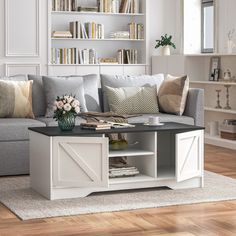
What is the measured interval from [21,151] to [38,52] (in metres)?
3.10

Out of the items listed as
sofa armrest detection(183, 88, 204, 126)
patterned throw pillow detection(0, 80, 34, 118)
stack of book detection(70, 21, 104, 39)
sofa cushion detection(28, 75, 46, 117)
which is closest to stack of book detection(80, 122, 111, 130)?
patterned throw pillow detection(0, 80, 34, 118)

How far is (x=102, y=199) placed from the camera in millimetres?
5191

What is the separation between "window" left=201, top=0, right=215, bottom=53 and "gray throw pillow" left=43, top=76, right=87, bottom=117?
123 inches

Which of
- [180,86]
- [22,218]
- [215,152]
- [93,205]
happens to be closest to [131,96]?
[180,86]

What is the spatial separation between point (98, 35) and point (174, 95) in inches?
106

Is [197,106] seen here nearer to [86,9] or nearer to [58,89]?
[58,89]

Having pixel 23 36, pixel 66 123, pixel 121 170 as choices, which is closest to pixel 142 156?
pixel 121 170

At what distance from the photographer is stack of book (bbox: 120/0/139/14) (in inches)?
376

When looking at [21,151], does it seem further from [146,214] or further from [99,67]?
[99,67]

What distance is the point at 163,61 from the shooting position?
31.0ft

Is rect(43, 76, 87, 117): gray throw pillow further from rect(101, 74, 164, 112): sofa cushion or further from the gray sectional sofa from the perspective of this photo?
rect(101, 74, 164, 112): sofa cushion

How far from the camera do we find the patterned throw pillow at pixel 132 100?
7.02 m

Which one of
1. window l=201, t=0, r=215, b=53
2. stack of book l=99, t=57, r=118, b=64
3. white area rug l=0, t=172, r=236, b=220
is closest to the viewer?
white area rug l=0, t=172, r=236, b=220

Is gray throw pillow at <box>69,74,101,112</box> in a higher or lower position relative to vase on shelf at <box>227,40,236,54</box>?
lower
